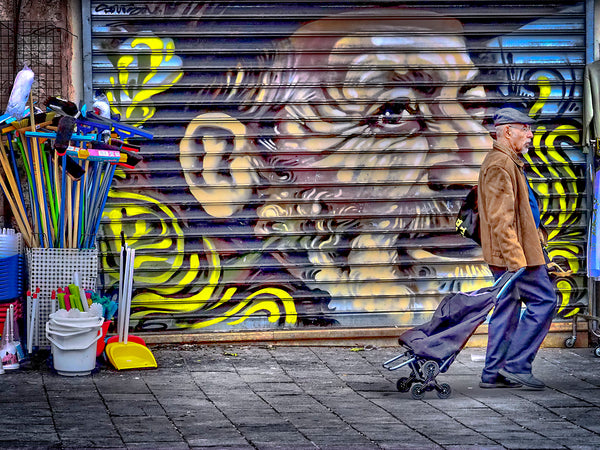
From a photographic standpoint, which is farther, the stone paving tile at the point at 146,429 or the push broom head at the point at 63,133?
the push broom head at the point at 63,133

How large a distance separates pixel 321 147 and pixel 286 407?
2.89 metres

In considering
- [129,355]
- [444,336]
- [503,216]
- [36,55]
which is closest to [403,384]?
[444,336]

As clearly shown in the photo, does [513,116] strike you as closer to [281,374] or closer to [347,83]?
[347,83]

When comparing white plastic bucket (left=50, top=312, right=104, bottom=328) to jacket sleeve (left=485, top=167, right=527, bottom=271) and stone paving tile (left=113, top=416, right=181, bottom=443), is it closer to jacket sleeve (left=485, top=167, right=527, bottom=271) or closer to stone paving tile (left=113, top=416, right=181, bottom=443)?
stone paving tile (left=113, top=416, right=181, bottom=443)

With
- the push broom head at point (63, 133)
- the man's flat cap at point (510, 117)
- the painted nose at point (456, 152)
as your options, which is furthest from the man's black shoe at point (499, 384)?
the push broom head at point (63, 133)

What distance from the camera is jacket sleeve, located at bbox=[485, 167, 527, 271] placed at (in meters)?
6.86

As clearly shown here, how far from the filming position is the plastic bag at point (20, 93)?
7.34m

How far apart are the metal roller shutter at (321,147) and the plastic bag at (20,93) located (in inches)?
40.8

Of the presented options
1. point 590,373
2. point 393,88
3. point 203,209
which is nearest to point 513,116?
point 393,88

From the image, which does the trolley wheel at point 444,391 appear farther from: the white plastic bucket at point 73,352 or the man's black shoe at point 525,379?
the white plastic bucket at point 73,352

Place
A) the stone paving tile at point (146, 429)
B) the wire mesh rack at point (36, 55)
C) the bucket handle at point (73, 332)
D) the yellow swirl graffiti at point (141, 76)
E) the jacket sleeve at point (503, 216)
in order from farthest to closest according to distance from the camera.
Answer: the yellow swirl graffiti at point (141, 76), the wire mesh rack at point (36, 55), the bucket handle at point (73, 332), the jacket sleeve at point (503, 216), the stone paving tile at point (146, 429)

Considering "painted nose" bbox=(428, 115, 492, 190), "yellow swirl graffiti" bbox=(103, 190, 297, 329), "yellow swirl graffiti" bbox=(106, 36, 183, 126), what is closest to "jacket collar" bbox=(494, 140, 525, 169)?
"painted nose" bbox=(428, 115, 492, 190)

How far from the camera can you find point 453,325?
687cm

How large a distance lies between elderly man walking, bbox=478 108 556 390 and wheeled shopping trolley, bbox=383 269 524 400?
0.75 ft
